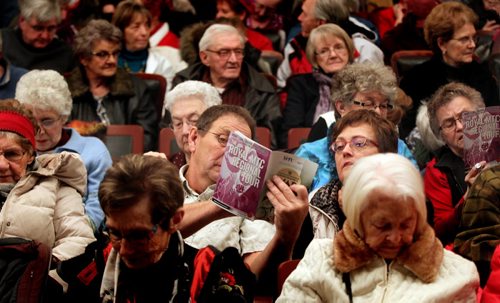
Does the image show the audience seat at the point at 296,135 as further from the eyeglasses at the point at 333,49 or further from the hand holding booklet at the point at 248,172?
the hand holding booklet at the point at 248,172

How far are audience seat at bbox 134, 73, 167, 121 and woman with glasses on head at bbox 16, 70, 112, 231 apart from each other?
4.22ft

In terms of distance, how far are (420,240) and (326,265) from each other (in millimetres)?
275

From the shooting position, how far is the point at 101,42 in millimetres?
6078

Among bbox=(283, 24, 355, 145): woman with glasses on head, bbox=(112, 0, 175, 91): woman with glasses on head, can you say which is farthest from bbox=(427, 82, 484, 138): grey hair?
bbox=(112, 0, 175, 91): woman with glasses on head

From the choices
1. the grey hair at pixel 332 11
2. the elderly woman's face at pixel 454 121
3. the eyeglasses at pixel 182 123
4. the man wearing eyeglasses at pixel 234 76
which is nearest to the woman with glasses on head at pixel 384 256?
the elderly woman's face at pixel 454 121

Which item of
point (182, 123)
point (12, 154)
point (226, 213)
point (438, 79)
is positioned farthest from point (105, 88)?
point (226, 213)

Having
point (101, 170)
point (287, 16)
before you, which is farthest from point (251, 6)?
point (101, 170)

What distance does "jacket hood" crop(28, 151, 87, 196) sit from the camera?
4023mm

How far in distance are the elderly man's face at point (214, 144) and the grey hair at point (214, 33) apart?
6.93ft

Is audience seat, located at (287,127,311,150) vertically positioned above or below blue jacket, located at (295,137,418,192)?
below

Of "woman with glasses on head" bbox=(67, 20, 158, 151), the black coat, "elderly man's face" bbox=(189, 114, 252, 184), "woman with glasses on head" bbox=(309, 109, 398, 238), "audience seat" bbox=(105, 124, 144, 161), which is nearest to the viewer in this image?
"woman with glasses on head" bbox=(309, 109, 398, 238)

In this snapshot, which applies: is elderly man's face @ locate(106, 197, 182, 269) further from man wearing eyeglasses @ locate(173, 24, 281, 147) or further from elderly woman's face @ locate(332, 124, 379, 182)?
man wearing eyeglasses @ locate(173, 24, 281, 147)

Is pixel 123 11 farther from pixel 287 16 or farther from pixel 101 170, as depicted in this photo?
pixel 101 170

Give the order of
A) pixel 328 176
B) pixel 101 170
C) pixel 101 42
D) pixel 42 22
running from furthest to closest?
pixel 42 22 < pixel 101 42 < pixel 101 170 < pixel 328 176
